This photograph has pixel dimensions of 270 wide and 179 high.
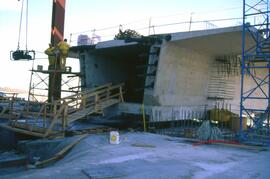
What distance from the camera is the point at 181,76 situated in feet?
62.8

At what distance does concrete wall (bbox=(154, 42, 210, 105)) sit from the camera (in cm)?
1770

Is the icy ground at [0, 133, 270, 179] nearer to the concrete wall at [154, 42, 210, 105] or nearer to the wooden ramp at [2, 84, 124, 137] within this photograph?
the wooden ramp at [2, 84, 124, 137]

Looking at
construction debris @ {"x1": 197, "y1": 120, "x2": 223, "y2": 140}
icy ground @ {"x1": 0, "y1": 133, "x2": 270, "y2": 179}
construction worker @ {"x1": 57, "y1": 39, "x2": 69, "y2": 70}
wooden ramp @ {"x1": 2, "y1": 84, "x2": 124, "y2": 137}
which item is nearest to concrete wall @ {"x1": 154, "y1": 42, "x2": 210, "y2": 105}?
wooden ramp @ {"x1": 2, "y1": 84, "x2": 124, "y2": 137}

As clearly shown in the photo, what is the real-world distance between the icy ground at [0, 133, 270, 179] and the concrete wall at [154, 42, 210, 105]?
17.9 feet

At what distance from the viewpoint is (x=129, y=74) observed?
79.8ft

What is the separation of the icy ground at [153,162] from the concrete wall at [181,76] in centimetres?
547

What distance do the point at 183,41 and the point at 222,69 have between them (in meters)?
6.59

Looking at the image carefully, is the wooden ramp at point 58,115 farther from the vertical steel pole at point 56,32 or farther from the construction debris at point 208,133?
the construction debris at point 208,133

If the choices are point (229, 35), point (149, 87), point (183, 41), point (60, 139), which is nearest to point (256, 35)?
point (229, 35)

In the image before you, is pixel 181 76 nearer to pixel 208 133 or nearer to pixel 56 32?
pixel 208 133

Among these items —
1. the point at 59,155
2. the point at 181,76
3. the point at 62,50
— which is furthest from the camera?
the point at 62,50

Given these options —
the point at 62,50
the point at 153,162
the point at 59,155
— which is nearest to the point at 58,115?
the point at 59,155

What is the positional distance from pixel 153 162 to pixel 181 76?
34.7 ft

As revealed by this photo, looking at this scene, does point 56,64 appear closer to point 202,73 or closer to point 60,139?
point 60,139
